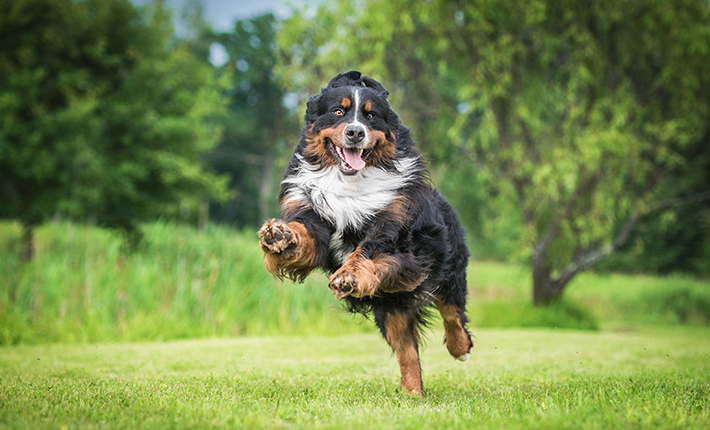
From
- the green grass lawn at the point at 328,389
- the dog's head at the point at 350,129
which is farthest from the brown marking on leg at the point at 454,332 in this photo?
the dog's head at the point at 350,129

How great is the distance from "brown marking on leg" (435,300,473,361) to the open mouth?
4.57 ft

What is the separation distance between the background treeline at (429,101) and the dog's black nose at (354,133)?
7.12 metres

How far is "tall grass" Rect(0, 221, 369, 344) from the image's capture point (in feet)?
26.8

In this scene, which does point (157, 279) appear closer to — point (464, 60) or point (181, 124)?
point (181, 124)

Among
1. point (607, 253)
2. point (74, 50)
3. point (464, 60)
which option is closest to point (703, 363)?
point (607, 253)

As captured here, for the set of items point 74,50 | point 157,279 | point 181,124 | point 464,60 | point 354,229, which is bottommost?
point 157,279

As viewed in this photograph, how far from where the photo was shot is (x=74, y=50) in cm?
1170

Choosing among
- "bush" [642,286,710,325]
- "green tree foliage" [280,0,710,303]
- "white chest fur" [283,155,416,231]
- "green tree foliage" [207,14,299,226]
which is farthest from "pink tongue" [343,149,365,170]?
"green tree foliage" [207,14,299,226]

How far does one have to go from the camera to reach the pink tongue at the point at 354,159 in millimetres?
3645

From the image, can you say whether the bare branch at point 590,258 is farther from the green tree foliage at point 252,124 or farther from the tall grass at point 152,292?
the green tree foliage at point 252,124

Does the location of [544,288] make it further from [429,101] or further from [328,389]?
[328,389]

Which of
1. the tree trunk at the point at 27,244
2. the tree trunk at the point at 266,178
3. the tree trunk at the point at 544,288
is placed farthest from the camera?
the tree trunk at the point at 266,178

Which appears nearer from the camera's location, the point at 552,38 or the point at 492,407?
the point at 492,407

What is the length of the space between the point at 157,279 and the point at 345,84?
6563mm
